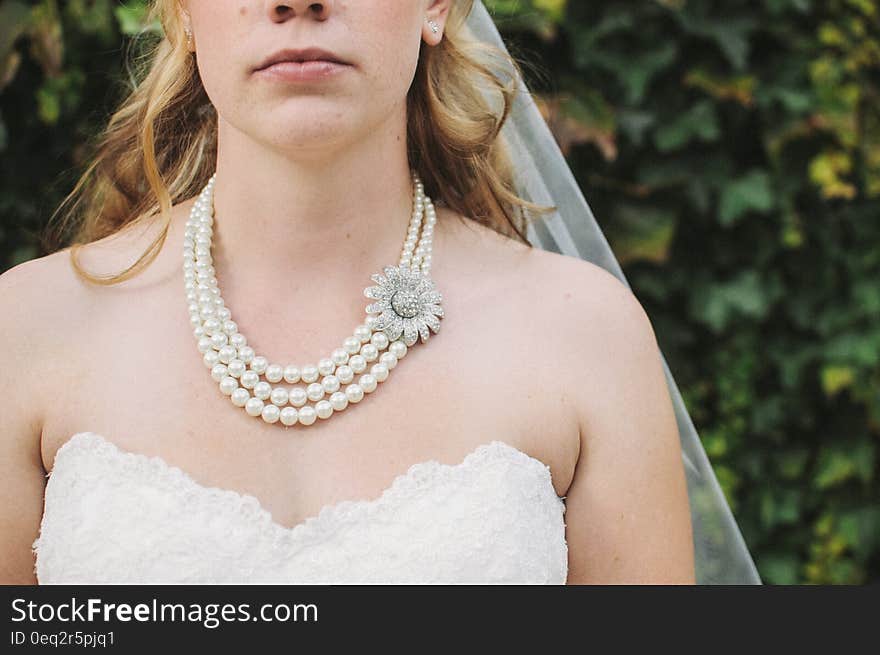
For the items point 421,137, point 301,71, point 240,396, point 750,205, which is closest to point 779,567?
point 750,205

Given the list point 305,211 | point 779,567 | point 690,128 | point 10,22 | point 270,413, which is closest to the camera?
point 270,413

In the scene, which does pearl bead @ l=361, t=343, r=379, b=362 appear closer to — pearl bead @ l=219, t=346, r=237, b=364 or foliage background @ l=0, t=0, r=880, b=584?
pearl bead @ l=219, t=346, r=237, b=364

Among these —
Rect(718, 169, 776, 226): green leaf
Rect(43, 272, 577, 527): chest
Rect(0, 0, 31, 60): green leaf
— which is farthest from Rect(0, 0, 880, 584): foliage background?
Rect(43, 272, 577, 527): chest

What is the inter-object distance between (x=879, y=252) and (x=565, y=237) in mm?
1526

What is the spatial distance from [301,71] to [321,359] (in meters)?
0.47

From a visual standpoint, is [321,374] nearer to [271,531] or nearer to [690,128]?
[271,531]

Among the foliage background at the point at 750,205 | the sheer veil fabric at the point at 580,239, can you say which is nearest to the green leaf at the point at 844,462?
the foliage background at the point at 750,205

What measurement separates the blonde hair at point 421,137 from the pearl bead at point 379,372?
45 cm

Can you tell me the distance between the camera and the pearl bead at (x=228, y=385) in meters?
1.72

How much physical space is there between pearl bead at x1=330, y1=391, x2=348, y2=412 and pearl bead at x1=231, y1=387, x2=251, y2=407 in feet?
0.44

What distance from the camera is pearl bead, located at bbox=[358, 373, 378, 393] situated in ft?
5.74

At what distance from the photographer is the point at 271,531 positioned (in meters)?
1.61

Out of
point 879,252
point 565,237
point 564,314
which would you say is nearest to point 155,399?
point 564,314
